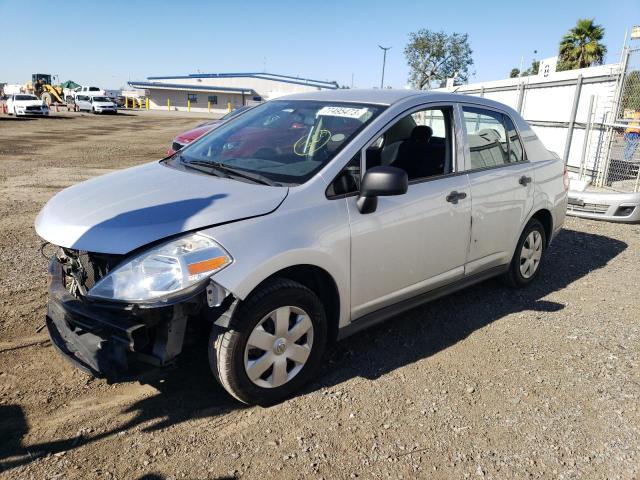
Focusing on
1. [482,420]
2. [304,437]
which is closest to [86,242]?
[304,437]

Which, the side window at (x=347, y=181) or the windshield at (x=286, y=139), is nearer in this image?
the side window at (x=347, y=181)

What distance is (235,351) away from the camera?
271 cm

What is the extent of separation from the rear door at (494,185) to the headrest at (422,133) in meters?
0.31

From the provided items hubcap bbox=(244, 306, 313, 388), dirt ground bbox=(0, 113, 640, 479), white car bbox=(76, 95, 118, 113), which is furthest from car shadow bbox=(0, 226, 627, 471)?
white car bbox=(76, 95, 118, 113)

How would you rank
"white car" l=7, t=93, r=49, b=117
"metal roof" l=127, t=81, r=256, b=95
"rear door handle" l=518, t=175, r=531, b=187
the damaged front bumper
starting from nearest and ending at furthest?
1. the damaged front bumper
2. "rear door handle" l=518, t=175, r=531, b=187
3. "white car" l=7, t=93, r=49, b=117
4. "metal roof" l=127, t=81, r=256, b=95

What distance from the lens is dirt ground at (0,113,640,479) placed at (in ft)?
8.53

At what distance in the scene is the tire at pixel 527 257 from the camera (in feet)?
15.6

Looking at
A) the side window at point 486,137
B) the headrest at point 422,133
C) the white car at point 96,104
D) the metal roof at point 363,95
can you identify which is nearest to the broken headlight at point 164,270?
the metal roof at point 363,95

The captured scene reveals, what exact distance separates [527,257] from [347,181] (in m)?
2.55

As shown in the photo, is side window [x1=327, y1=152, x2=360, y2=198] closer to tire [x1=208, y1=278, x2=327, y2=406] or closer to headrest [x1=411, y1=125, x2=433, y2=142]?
tire [x1=208, y1=278, x2=327, y2=406]

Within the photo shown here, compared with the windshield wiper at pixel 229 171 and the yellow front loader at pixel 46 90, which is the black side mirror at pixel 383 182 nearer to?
the windshield wiper at pixel 229 171

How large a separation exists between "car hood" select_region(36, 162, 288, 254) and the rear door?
181 cm

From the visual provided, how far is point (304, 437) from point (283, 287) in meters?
0.82

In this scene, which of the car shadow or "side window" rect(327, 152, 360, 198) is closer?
the car shadow
